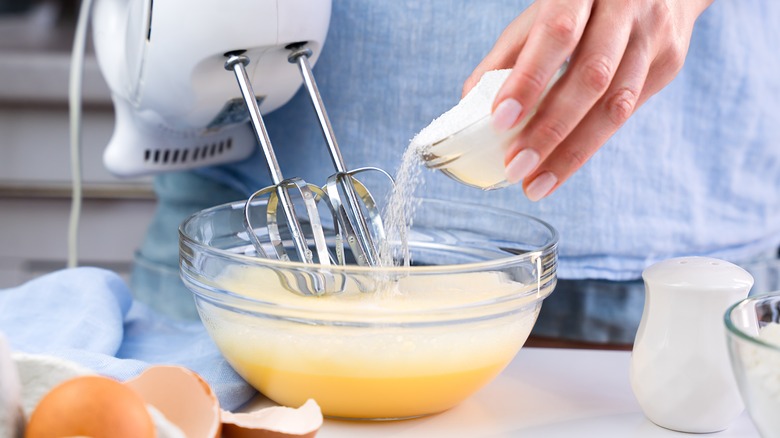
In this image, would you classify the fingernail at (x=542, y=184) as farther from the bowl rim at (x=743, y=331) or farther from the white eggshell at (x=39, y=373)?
the white eggshell at (x=39, y=373)

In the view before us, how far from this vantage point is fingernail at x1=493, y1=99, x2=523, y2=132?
48 centimetres

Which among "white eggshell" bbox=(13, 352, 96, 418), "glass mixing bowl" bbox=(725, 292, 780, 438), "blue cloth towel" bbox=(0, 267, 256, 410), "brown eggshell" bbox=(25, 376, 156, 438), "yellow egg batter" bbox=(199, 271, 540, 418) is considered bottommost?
"blue cloth towel" bbox=(0, 267, 256, 410)

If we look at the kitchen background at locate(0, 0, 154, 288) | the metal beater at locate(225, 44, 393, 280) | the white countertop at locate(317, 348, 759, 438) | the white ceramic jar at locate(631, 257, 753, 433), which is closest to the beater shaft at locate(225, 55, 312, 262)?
the metal beater at locate(225, 44, 393, 280)

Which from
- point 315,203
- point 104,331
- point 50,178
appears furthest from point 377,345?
point 50,178

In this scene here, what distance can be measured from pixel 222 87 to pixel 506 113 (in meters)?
0.27

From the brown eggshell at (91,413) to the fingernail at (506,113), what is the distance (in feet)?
0.74

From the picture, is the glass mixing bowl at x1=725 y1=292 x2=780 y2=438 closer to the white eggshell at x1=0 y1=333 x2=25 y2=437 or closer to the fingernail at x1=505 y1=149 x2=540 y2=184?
the fingernail at x1=505 y1=149 x2=540 y2=184

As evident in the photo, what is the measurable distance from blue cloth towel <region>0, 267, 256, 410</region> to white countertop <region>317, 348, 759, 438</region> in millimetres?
111

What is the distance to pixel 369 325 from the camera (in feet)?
1.73

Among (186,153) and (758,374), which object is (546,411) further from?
(186,153)

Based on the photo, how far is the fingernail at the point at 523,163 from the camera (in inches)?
20.2

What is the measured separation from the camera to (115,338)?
0.66m

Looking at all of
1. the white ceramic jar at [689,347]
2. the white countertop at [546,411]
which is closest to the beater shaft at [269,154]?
the white countertop at [546,411]

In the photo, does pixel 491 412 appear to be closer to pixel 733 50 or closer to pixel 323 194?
pixel 323 194
